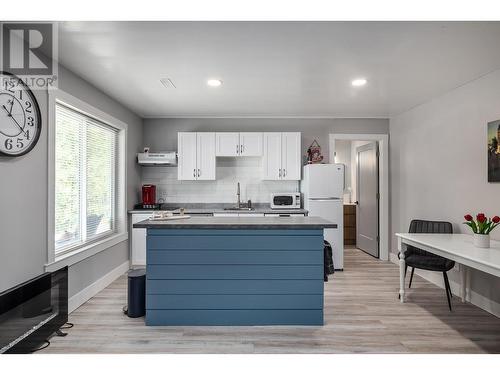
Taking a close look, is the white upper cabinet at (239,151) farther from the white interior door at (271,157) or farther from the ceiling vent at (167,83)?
the ceiling vent at (167,83)

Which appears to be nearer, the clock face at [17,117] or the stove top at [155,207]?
the clock face at [17,117]

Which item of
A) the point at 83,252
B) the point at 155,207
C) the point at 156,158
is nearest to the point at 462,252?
the point at 83,252

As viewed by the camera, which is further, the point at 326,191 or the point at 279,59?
the point at 326,191

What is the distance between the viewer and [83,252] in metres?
3.56

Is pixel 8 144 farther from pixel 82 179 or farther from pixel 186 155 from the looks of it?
pixel 186 155

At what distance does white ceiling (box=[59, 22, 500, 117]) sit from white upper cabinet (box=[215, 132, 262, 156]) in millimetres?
779

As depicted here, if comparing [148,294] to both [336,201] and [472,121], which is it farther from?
[472,121]

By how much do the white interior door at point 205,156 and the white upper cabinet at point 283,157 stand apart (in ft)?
2.82

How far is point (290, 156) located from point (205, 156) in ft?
4.61

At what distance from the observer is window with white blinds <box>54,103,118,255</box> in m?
3.37

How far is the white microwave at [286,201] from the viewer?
525 cm

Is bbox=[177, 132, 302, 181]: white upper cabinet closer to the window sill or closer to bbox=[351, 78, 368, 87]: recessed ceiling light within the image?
the window sill

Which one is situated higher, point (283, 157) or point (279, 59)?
point (279, 59)

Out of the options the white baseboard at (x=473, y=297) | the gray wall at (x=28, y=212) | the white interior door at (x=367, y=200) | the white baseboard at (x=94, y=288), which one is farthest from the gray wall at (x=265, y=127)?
the white baseboard at (x=473, y=297)
